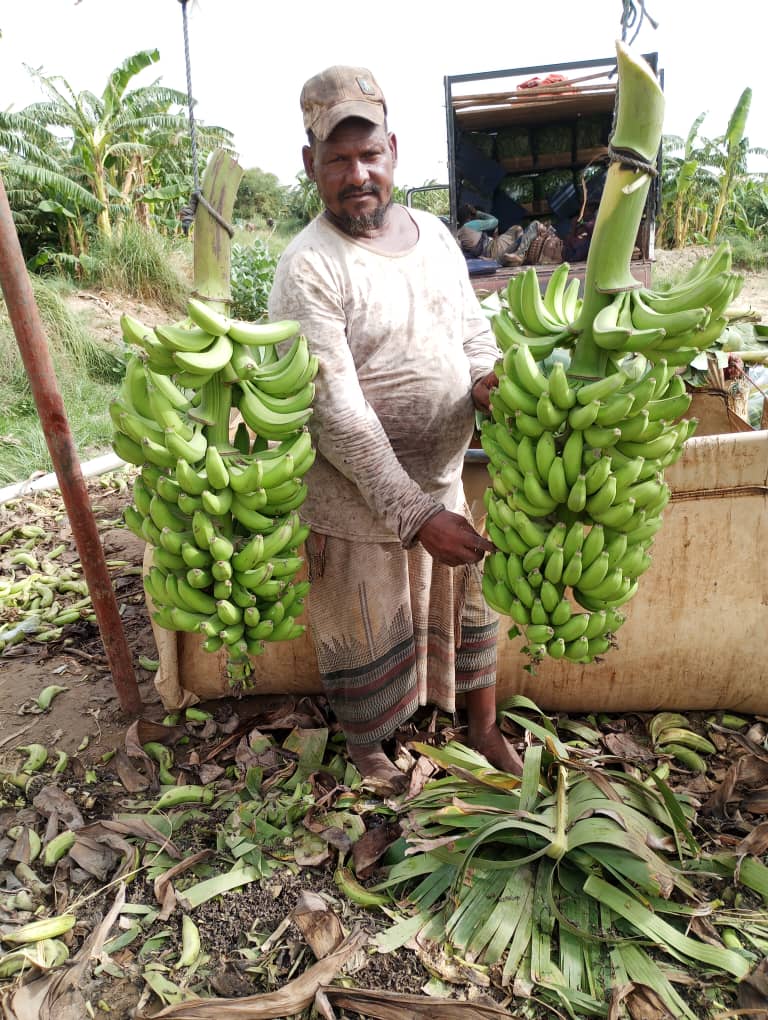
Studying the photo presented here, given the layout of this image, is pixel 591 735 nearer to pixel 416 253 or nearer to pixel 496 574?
pixel 496 574

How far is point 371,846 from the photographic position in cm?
248

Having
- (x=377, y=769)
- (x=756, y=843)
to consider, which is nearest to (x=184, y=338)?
(x=377, y=769)

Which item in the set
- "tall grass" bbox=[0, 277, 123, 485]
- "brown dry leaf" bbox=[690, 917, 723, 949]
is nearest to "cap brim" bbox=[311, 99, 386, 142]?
"brown dry leaf" bbox=[690, 917, 723, 949]

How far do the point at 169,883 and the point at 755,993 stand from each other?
5.76ft

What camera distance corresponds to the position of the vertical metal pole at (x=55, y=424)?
7.84ft

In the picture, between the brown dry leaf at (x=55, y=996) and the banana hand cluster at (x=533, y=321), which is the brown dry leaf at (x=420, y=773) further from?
the banana hand cluster at (x=533, y=321)

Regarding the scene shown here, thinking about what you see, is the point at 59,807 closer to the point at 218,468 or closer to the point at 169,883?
the point at 169,883

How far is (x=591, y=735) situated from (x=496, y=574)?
1.44m

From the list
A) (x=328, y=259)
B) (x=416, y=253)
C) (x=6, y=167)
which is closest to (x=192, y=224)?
(x=328, y=259)

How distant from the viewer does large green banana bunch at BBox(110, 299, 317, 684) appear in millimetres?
1806

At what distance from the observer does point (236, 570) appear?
6.48ft

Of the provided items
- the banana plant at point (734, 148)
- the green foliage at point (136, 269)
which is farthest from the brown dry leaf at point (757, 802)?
the banana plant at point (734, 148)

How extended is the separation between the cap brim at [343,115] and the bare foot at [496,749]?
226 centimetres

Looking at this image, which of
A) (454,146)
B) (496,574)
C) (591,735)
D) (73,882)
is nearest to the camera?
(496,574)
